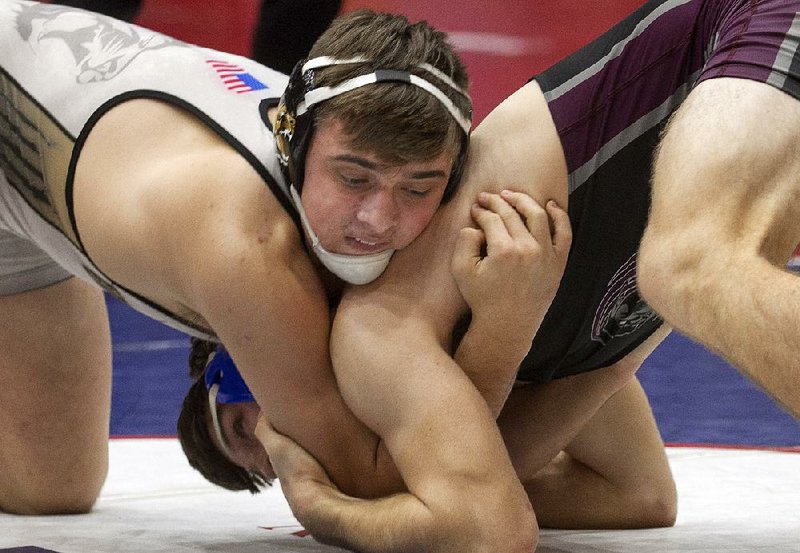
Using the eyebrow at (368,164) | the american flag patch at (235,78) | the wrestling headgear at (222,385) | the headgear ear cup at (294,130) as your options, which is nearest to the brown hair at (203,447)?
the wrestling headgear at (222,385)

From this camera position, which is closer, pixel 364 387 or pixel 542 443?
pixel 364 387

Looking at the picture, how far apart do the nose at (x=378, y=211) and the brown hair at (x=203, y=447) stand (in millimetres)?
863

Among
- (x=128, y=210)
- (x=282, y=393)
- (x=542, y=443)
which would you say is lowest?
(x=542, y=443)

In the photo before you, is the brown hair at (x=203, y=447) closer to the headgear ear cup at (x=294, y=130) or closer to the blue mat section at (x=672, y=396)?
the headgear ear cup at (x=294, y=130)

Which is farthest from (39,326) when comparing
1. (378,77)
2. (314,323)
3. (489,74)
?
(489,74)

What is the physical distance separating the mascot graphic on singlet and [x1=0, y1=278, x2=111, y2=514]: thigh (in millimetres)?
698

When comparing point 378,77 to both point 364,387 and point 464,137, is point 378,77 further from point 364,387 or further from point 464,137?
point 364,387

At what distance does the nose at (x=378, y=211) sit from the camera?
7.69ft

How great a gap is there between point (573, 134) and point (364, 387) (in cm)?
62

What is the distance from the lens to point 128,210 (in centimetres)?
251

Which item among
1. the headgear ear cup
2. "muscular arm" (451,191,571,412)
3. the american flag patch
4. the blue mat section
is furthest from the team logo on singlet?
the blue mat section

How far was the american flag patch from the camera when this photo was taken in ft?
8.84

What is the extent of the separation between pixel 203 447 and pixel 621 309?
103cm

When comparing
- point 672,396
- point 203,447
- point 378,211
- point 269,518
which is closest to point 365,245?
Result: point 378,211
